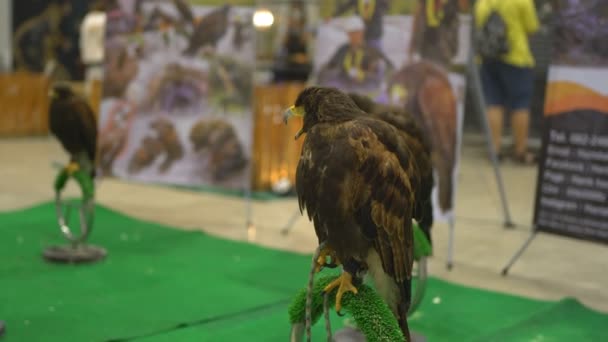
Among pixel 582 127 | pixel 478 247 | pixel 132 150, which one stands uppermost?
pixel 582 127

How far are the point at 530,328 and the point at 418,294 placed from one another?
60 centimetres

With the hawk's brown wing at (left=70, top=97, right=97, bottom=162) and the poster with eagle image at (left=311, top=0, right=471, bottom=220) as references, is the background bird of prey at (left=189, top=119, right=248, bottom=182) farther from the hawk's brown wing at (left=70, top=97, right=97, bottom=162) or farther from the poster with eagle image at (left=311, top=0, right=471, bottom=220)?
the hawk's brown wing at (left=70, top=97, right=97, bottom=162)

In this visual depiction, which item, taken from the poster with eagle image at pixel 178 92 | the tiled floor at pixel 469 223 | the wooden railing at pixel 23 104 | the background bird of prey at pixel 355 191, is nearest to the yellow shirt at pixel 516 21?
the tiled floor at pixel 469 223

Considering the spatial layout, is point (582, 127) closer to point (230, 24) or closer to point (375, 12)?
point (375, 12)

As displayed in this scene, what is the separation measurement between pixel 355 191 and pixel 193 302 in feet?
5.95

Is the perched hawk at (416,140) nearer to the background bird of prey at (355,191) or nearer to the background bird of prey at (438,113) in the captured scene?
the background bird of prey at (355,191)

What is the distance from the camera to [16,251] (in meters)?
4.73

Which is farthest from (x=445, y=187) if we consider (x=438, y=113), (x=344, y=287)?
(x=344, y=287)

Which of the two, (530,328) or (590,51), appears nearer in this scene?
(530,328)

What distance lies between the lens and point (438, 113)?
4578 mm

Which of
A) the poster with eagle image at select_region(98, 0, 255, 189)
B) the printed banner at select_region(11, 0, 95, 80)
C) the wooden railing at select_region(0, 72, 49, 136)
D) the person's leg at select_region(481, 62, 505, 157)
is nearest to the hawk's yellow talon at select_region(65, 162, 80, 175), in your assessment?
the poster with eagle image at select_region(98, 0, 255, 189)

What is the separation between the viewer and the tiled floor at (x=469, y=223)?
459cm

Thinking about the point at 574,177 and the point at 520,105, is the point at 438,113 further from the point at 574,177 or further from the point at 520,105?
the point at 520,105

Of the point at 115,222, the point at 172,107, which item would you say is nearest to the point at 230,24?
the point at 172,107
